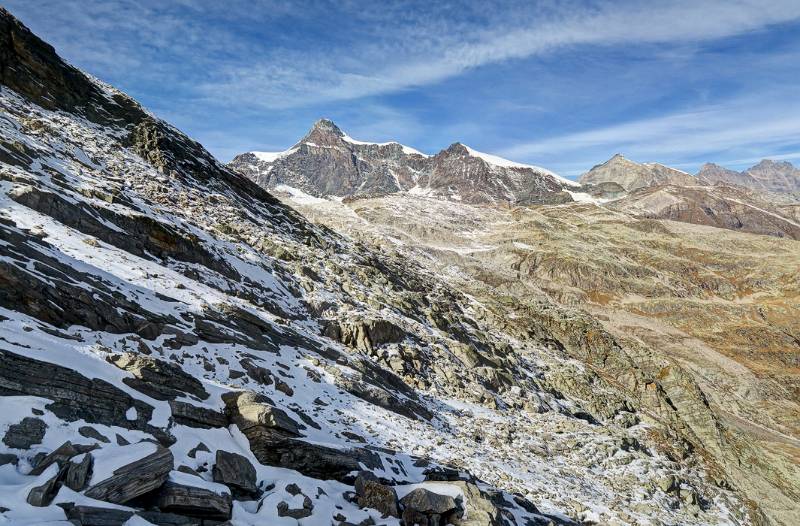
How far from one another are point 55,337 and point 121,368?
6.47ft

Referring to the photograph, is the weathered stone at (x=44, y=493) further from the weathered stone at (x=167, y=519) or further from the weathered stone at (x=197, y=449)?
the weathered stone at (x=197, y=449)

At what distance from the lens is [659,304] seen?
354 feet

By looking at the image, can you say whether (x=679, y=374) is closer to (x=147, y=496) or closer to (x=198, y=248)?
(x=198, y=248)

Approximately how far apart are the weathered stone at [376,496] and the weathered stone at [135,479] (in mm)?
4871

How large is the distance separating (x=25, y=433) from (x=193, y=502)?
332cm

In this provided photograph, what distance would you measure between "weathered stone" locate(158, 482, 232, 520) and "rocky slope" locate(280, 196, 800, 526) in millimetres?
39859

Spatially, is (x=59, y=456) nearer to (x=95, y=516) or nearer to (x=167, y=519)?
(x=95, y=516)

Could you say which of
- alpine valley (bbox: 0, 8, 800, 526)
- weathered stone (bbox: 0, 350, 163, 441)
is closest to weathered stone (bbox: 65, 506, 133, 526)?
alpine valley (bbox: 0, 8, 800, 526)

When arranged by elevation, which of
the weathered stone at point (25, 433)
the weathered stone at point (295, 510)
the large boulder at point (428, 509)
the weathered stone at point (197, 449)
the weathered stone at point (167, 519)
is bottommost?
the large boulder at point (428, 509)

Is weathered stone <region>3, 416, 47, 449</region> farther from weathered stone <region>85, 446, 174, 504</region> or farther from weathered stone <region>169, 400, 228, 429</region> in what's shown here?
weathered stone <region>169, 400, 228, 429</region>

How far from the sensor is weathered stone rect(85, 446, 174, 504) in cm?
750

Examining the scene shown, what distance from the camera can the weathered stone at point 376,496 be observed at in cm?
1100

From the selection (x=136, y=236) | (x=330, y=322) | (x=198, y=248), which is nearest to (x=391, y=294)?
(x=330, y=322)

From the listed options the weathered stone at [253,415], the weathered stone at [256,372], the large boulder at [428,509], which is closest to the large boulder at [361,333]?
the weathered stone at [256,372]
